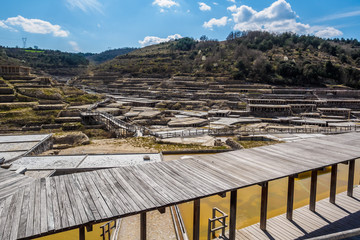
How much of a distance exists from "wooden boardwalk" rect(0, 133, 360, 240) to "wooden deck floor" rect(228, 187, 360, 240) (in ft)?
7.99

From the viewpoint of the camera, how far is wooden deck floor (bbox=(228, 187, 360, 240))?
9.02 metres

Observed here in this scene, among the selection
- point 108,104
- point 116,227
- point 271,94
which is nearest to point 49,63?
point 108,104

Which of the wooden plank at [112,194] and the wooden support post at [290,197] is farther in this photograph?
the wooden support post at [290,197]

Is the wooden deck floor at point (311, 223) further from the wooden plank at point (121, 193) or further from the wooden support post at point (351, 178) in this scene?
the wooden plank at point (121, 193)

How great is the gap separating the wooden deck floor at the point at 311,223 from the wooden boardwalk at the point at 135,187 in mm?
2435

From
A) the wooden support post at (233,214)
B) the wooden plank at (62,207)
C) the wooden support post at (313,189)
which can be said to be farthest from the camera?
the wooden support post at (313,189)

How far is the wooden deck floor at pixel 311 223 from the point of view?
9016mm

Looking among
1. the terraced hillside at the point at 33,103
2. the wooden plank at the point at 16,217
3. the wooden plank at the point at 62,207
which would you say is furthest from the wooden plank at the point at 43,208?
the terraced hillside at the point at 33,103

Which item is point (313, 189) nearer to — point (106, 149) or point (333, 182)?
point (333, 182)

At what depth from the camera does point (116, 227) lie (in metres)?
10.5

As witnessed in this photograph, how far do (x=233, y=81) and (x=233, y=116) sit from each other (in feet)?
82.5

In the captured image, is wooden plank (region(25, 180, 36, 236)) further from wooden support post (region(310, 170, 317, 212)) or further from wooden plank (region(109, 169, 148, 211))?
wooden support post (region(310, 170, 317, 212))

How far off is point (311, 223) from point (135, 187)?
7.20m

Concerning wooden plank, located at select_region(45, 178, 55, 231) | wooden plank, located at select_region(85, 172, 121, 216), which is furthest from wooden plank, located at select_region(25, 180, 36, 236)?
wooden plank, located at select_region(85, 172, 121, 216)
